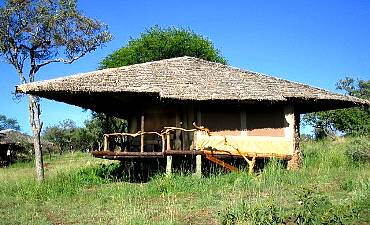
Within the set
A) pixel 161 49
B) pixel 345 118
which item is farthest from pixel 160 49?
pixel 345 118

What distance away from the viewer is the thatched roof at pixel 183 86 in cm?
1300

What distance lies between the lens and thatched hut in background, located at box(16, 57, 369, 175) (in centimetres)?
1327

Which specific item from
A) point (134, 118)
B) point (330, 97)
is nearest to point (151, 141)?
point (134, 118)

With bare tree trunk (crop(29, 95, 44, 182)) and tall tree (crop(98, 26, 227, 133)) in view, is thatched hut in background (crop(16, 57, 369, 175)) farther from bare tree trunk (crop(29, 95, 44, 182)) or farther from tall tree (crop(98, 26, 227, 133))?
tall tree (crop(98, 26, 227, 133))

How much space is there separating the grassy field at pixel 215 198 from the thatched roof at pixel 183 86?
2.34 m

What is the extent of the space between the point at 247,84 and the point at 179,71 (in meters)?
2.67

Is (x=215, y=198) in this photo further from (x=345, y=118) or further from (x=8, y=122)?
(x=8, y=122)

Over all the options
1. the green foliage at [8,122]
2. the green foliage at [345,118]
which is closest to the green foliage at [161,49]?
the green foliage at [345,118]

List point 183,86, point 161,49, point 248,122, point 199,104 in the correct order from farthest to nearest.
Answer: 1. point 161,49
2. point 248,122
3. point 199,104
4. point 183,86

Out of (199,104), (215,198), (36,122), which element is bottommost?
(215,198)

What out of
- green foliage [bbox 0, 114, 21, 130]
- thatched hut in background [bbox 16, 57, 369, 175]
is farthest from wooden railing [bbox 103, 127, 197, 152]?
green foliage [bbox 0, 114, 21, 130]

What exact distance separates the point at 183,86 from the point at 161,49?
20.0 meters

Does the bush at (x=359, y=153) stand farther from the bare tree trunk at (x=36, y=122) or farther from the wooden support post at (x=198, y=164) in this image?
the bare tree trunk at (x=36, y=122)

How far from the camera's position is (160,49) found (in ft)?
111
